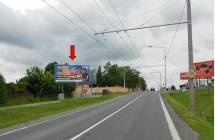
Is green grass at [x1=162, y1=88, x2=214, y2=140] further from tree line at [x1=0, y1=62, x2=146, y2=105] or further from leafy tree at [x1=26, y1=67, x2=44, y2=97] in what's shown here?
leafy tree at [x1=26, y1=67, x2=44, y2=97]

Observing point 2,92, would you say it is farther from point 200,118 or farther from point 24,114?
point 200,118

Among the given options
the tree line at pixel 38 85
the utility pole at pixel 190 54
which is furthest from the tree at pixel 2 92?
the utility pole at pixel 190 54

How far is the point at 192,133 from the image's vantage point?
1500cm

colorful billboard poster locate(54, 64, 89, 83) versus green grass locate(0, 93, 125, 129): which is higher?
colorful billboard poster locate(54, 64, 89, 83)

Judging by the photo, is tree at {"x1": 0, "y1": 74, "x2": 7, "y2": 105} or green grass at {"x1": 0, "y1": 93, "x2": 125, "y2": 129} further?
tree at {"x1": 0, "y1": 74, "x2": 7, "y2": 105}

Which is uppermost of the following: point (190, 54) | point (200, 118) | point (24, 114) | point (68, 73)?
point (68, 73)

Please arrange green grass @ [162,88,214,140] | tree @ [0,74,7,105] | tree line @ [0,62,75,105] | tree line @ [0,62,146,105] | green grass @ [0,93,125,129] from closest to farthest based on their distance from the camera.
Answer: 1. green grass @ [162,88,214,140]
2. green grass @ [0,93,125,129]
3. tree @ [0,74,7,105]
4. tree line @ [0,62,146,105]
5. tree line @ [0,62,75,105]


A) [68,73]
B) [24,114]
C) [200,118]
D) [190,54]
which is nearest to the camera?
[200,118]

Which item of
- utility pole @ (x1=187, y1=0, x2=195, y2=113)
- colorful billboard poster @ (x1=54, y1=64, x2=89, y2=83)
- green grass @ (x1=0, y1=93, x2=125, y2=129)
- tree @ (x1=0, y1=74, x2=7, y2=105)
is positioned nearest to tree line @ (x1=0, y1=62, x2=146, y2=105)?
tree @ (x1=0, y1=74, x2=7, y2=105)

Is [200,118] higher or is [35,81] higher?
[35,81]

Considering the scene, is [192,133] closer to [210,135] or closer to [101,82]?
[210,135]

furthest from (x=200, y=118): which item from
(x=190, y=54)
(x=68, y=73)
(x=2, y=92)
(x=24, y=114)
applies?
(x=68, y=73)

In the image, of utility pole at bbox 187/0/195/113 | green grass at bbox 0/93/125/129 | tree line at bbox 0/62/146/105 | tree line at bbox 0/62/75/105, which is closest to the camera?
green grass at bbox 0/93/125/129

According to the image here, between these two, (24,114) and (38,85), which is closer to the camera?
(24,114)
